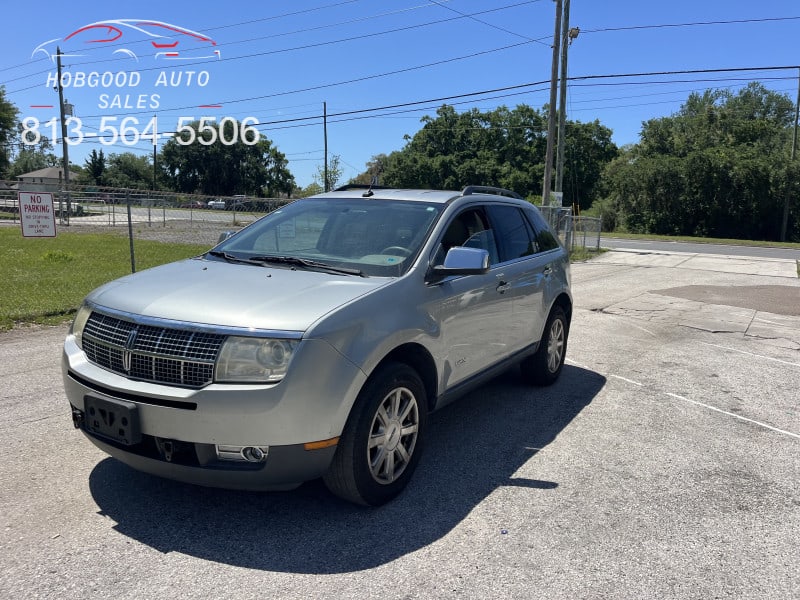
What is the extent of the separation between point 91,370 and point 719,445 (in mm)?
4375

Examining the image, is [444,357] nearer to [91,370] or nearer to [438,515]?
[438,515]

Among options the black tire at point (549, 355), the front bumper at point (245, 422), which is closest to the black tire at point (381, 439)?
the front bumper at point (245, 422)

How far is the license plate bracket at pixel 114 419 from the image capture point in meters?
3.11

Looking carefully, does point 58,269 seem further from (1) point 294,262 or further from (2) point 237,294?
(2) point 237,294

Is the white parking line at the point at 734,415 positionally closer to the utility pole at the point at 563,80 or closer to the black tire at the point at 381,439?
the black tire at the point at 381,439

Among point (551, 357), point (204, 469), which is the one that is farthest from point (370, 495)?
point (551, 357)

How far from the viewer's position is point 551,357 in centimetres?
618

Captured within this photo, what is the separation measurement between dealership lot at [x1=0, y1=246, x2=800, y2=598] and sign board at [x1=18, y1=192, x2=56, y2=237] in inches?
166

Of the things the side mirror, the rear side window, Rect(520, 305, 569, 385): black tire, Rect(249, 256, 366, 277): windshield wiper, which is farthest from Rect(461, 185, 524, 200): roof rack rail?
Rect(249, 256, 366, 277): windshield wiper

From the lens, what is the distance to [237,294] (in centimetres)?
342

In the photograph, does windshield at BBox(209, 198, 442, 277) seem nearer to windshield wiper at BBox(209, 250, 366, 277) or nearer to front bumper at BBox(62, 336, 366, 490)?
windshield wiper at BBox(209, 250, 366, 277)

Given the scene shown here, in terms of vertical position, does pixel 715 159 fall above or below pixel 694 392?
above

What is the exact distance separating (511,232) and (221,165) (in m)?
91.0

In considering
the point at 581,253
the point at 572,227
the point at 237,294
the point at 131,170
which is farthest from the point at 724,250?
the point at 131,170
